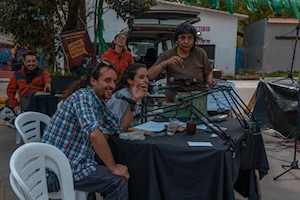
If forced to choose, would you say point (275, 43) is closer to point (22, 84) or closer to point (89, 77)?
point (22, 84)

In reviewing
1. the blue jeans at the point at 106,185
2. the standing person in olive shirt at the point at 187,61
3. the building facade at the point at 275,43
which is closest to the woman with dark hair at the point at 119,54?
the standing person in olive shirt at the point at 187,61

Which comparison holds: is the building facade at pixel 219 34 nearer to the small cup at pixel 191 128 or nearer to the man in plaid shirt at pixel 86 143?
the small cup at pixel 191 128

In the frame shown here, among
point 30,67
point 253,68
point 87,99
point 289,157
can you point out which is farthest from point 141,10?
point 253,68

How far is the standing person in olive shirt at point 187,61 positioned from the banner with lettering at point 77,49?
2200 millimetres

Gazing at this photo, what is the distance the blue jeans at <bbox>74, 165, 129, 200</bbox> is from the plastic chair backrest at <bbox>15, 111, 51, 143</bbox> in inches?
35.3

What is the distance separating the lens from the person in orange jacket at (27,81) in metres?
4.81

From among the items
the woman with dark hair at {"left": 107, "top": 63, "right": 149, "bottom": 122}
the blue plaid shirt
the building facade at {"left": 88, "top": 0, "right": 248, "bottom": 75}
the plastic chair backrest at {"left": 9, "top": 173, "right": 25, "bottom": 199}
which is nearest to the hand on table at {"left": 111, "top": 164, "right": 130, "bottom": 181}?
the blue plaid shirt

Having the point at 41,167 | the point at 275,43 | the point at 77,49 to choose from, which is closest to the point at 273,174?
the point at 41,167

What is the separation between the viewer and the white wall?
16.5m

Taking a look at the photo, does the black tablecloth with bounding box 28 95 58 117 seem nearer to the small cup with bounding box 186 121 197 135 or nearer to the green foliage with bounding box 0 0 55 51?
the green foliage with bounding box 0 0 55 51

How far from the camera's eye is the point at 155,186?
213cm

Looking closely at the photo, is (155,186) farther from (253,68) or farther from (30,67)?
(253,68)

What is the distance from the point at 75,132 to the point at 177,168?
0.70m

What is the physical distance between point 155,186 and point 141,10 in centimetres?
422
